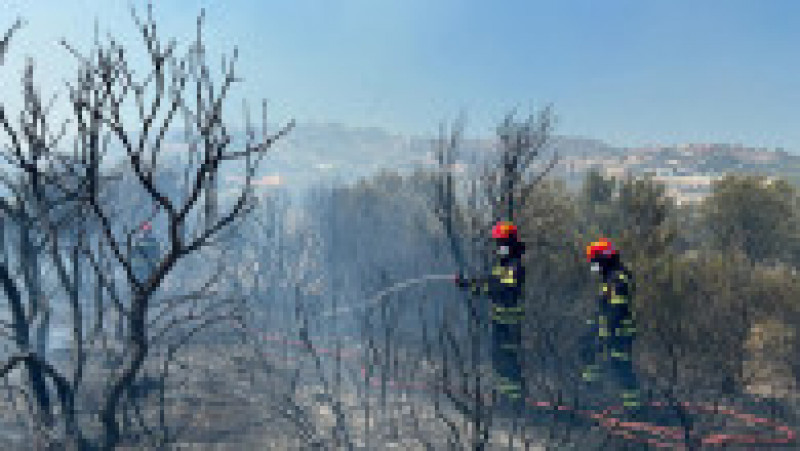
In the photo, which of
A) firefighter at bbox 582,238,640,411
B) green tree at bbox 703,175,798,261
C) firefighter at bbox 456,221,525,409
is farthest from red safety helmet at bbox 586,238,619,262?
green tree at bbox 703,175,798,261

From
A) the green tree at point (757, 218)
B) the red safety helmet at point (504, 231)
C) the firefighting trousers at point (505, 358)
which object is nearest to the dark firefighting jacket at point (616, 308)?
the firefighting trousers at point (505, 358)

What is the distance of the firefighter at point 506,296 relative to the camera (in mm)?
8562

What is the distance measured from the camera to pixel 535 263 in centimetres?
1238

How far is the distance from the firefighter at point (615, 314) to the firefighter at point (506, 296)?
117cm

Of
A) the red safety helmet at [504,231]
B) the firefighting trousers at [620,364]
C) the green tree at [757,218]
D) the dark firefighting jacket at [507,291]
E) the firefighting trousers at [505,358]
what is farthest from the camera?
the green tree at [757,218]

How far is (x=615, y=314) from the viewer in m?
8.96

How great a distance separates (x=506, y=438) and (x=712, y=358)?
3.63 meters

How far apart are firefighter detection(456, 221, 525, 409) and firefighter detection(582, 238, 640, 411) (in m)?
1.17

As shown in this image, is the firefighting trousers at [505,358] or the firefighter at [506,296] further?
the firefighting trousers at [505,358]

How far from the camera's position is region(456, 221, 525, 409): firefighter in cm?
856

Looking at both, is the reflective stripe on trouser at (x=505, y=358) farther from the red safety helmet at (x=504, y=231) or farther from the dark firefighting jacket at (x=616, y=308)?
the red safety helmet at (x=504, y=231)

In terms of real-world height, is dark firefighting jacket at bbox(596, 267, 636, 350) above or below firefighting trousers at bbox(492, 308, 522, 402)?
above

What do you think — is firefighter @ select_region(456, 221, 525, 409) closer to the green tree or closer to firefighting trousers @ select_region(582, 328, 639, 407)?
firefighting trousers @ select_region(582, 328, 639, 407)

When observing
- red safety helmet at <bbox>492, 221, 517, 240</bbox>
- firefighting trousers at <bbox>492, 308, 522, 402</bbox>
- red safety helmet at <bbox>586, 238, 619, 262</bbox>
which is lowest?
firefighting trousers at <bbox>492, 308, 522, 402</bbox>
